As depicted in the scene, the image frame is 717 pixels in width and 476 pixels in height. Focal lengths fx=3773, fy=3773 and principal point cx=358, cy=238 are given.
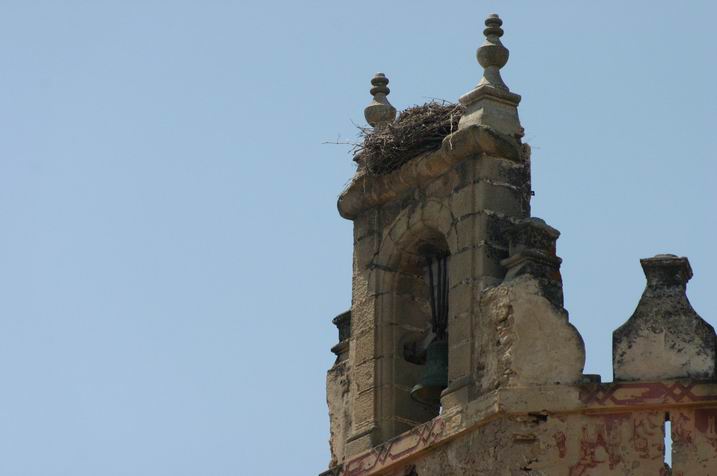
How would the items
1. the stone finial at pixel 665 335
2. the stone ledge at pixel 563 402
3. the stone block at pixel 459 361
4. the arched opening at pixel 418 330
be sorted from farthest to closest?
the arched opening at pixel 418 330 → the stone block at pixel 459 361 → the stone finial at pixel 665 335 → the stone ledge at pixel 563 402

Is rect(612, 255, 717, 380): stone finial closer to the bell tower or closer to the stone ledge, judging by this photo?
the stone ledge

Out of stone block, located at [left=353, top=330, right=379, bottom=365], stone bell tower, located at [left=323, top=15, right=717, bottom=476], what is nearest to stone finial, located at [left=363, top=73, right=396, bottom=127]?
stone bell tower, located at [left=323, top=15, right=717, bottom=476]

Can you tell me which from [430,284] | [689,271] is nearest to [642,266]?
[689,271]

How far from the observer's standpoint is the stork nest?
2672cm

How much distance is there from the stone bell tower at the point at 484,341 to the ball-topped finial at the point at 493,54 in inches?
0.6

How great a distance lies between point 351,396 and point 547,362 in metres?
2.18

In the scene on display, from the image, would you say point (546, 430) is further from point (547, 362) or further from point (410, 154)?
point (410, 154)

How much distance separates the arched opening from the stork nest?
604 millimetres

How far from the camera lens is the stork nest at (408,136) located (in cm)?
2672

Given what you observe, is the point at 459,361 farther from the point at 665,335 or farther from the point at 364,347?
the point at 665,335

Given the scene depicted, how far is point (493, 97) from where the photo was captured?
26.3 m

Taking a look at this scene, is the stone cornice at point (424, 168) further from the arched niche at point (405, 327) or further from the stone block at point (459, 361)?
the stone block at point (459, 361)

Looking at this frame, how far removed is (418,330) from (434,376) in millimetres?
689

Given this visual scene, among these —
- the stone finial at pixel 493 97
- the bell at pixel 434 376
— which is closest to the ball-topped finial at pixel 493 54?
the stone finial at pixel 493 97
